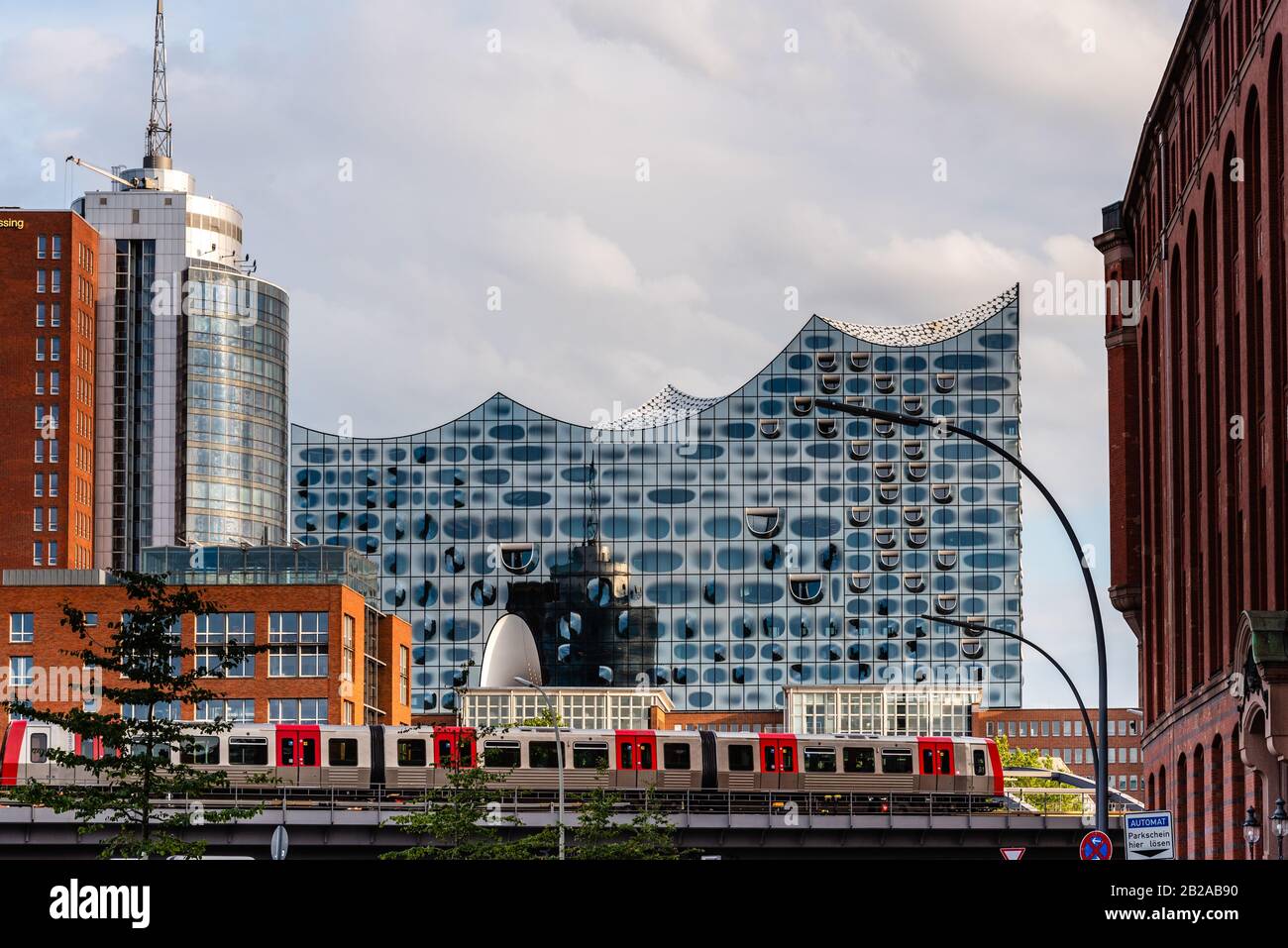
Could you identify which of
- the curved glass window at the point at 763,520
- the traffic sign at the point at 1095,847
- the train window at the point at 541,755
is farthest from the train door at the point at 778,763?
the curved glass window at the point at 763,520

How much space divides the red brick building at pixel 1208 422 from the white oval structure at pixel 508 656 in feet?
301

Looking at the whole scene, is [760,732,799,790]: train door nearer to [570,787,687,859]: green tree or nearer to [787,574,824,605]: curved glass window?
[570,787,687,859]: green tree

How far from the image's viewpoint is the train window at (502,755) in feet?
238

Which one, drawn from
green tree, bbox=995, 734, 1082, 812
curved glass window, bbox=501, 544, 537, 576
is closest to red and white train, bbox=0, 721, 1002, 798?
green tree, bbox=995, 734, 1082, 812

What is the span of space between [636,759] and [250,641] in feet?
122

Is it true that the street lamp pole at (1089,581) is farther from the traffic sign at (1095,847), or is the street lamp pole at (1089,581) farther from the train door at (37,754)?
the train door at (37,754)

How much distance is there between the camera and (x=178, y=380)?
602ft

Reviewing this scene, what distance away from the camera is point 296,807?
68.7m

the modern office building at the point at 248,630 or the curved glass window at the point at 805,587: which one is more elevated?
the curved glass window at the point at 805,587

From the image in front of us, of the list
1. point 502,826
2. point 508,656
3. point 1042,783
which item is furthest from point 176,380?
point 502,826

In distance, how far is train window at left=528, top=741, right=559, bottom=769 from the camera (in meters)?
73.1
